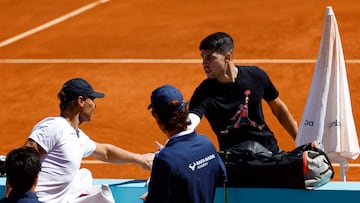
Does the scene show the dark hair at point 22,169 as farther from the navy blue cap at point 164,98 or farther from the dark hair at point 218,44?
the dark hair at point 218,44

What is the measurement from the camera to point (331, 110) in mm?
9305

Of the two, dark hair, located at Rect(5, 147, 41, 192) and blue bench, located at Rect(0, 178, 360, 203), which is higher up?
dark hair, located at Rect(5, 147, 41, 192)

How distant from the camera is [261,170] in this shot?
790cm

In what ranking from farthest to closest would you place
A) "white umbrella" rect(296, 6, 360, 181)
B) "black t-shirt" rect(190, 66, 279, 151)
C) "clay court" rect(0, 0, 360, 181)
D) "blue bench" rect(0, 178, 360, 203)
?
"clay court" rect(0, 0, 360, 181)
"white umbrella" rect(296, 6, 360, 181)
"black t-shirt" rect(190, 66, 279, 151)
"blue bench" rect(0, 178, 360, 203)

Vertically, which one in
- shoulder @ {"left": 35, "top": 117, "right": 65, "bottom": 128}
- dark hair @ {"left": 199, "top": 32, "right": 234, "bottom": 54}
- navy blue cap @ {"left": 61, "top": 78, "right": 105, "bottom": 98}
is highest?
dark hair @ {"left": 199, "top": 32, "right": 234, "bottom": 54}

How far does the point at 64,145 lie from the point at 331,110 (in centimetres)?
299

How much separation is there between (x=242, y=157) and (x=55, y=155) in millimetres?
1561

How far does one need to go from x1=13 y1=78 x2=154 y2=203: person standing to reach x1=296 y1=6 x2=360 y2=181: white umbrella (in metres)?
2.38

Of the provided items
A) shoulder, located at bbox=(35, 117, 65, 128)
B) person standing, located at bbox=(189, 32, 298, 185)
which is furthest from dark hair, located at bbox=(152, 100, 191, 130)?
A: person standing, located at bbox=(189, 32, 298, 185)

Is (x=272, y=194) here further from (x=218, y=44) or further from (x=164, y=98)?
(x=164, y=98)

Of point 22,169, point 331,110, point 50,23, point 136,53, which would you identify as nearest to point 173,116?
point 22,169

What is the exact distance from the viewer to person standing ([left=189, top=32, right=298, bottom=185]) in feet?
27.4

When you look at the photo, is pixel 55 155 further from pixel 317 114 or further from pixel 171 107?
pixel 317 114

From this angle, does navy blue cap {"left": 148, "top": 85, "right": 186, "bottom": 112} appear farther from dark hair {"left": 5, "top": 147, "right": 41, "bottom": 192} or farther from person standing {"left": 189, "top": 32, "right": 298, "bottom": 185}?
person standing {"left": 189, "top": 32, "right": 298, "bottom": 185}
